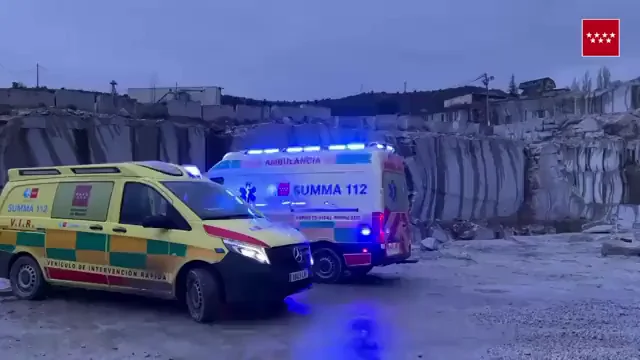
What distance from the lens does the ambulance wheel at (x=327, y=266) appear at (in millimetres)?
11164

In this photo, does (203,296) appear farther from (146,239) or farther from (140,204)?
(140,204)

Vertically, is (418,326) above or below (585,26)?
below

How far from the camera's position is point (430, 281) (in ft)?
38.4

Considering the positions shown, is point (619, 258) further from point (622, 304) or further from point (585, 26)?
point (622, 304)

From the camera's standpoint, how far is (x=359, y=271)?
12.0 metres

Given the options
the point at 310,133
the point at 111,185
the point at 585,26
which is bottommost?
the point at 111,185

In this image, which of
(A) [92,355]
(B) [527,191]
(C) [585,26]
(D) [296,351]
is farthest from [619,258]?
(A) [92,355]

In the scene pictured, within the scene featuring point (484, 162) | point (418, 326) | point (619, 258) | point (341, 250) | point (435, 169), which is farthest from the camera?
point (484, 162)

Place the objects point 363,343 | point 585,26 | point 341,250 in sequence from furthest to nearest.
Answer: point 585,26
point 341,250
point 363,343

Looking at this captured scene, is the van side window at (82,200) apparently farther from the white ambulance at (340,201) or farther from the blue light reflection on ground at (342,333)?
the white ambulance at (340,201)

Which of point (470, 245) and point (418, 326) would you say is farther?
point (470, 245)

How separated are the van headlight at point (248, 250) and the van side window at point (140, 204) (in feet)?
2.80

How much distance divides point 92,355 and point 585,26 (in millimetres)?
15009

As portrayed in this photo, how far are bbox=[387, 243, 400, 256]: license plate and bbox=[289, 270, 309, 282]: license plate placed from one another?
3.20 m
